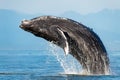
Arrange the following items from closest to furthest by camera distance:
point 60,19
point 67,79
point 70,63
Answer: point 67,79
point 60,19
point 70,63

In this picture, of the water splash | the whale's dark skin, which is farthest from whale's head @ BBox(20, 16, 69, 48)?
the water splash

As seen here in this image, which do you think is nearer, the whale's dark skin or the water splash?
the whale's dark skin

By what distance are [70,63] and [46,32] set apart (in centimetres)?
316

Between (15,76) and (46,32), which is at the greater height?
(46,32)

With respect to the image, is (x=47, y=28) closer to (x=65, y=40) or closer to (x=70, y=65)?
(x=65, y=40)

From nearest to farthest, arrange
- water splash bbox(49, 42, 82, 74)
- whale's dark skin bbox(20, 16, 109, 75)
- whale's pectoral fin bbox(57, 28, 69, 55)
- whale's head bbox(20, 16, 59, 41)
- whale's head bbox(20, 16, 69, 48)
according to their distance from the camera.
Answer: whale's pectoral fin bbox(57, 28, 69, 55) → whale's dark skin bbox(20, 16, 109, 75) → whale's head bbox(20, 16, 69, 48) → whale's head bbox(20, 16, 59, 41) → water splash bbox(49, 42, 82, 74)

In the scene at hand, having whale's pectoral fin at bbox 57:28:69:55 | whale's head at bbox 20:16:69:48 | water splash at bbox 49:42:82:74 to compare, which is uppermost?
whale's head at bbox 20:16:69:48

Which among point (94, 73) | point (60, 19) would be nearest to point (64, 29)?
point (60, 19)

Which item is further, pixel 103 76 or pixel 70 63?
pixel 70 63

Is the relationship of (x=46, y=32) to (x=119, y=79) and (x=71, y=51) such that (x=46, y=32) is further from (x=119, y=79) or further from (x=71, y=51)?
(x=119, y=79)

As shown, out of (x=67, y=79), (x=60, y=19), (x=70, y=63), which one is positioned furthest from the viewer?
(x=70, y=63)

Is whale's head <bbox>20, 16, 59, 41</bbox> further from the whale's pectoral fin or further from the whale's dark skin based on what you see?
the whale's pectoral fin

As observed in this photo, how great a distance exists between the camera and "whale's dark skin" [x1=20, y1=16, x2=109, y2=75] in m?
30.2

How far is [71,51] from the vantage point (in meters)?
30.7
